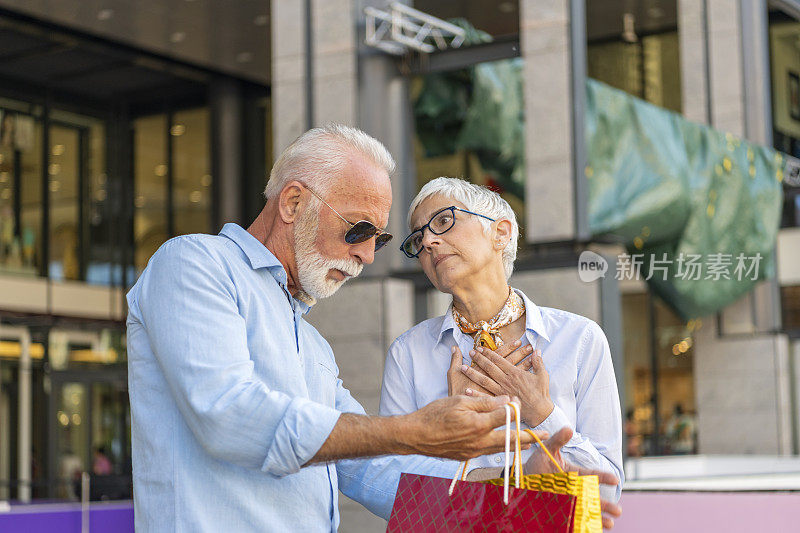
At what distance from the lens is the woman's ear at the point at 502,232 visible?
3.17 meters

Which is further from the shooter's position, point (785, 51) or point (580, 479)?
point (785, 51)

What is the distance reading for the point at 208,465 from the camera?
2.15 meters

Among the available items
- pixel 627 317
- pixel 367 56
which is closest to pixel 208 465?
pixel 367 56

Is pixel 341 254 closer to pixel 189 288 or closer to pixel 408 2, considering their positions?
pixel 189 288

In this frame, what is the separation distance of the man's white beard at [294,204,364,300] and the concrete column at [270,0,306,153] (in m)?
7.29

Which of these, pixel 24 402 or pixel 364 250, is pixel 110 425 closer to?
pixel 24 402

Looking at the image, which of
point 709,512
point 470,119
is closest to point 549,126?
point 470,119

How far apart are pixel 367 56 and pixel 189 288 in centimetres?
785

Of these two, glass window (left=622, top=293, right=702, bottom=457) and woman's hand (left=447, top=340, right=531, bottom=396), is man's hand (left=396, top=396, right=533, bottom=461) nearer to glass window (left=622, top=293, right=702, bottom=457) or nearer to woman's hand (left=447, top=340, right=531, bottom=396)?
woman's hand (left=447, top=340, right=531, bottom=396)

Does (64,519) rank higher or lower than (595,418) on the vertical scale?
lower

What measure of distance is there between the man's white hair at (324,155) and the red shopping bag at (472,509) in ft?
2.23

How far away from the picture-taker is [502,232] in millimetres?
3176

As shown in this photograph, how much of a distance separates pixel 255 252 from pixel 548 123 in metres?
6.60

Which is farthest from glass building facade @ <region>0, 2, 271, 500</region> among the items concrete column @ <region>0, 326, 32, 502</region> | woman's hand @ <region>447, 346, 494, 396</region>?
woman's hand @ <region>447, 346, 494, 396</region>
